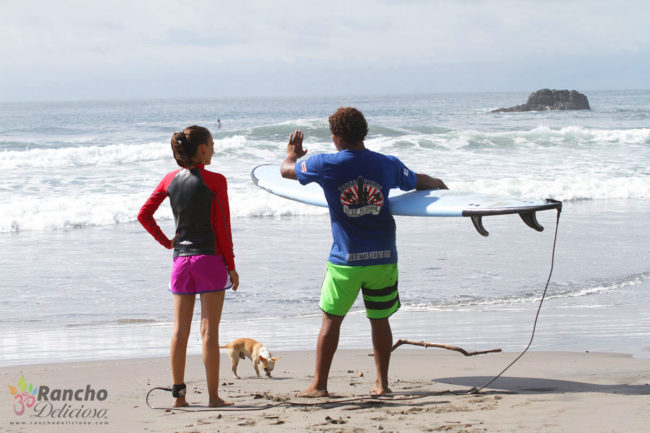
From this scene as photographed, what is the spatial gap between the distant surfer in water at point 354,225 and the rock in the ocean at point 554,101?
56.1 m

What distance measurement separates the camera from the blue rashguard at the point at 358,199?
A: 11.7 feet

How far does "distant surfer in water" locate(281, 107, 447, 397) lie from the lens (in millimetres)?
3574

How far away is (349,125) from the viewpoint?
3570 mm

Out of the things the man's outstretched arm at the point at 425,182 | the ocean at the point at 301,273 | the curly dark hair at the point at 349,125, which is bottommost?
the ocean at the point at 301,273

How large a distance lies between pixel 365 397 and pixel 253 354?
0.84m

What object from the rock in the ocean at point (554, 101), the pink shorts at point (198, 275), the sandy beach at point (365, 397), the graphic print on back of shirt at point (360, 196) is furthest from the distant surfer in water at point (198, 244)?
the rock in the ocean at point (554, 101)

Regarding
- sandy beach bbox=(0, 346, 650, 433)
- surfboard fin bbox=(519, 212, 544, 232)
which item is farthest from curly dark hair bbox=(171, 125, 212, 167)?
surfboard fin bbox=(519, 212, 544, 232)

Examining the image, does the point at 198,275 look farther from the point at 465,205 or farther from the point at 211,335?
the point at 465,205

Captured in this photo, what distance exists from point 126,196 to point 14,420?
35.7 feet

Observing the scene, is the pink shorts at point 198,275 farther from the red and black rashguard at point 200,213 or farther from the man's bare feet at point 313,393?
the man's bare feet at point 313,393

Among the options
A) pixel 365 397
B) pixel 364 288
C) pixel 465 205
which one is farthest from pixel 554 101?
pixel 365 397

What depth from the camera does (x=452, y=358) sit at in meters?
4.71

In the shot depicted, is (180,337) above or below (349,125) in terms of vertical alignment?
below

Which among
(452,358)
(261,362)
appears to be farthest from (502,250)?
(261,362)
